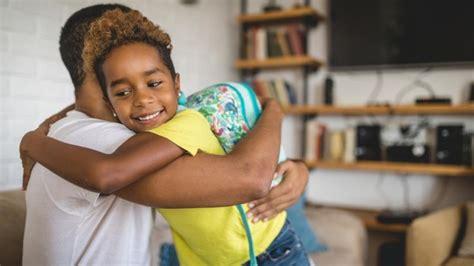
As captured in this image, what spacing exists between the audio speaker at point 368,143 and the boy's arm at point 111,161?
2.80 meters

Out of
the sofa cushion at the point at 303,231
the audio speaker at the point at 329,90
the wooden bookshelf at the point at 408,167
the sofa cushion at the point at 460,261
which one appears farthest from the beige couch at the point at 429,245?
the audio speaker at the point at 329,90

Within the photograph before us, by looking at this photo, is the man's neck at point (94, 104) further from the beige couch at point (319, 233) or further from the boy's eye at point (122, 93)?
the beige couch at point (319, 233)

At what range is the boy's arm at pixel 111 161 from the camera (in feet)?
2.36

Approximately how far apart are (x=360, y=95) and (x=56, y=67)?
227 cm

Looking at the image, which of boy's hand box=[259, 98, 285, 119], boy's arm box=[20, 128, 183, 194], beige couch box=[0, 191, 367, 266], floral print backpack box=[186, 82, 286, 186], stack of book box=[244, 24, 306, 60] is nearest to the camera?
boy's arm box=[20, 128, 183, 194]

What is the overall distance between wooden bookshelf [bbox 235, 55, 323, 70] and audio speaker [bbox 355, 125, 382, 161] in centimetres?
59

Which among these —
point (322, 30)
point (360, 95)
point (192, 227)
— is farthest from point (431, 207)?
point (192, 227)

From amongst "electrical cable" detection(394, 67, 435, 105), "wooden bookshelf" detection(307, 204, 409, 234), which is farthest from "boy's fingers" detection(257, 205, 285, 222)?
"electrical cable" detection(394, 67, 435, 105)

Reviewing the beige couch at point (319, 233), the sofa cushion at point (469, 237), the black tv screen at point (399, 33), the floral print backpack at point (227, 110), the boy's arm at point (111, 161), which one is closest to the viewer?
the boy's arm at point (111, 161)

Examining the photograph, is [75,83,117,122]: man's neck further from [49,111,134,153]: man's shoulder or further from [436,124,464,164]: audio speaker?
[436,124,464,164]: audio speaker

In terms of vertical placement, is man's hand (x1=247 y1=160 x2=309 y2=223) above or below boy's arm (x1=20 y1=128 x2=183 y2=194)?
below

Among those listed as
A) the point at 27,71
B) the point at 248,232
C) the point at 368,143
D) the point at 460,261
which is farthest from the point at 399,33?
the point at 248,232

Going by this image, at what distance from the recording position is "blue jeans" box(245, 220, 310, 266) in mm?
1019

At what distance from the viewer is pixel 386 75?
3482 millimetres
